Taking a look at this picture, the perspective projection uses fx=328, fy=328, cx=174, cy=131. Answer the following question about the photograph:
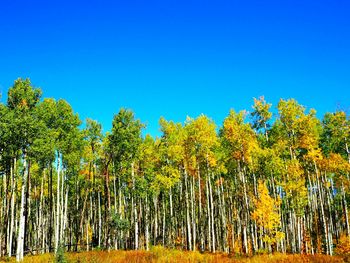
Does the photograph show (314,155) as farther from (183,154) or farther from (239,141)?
(183,154)

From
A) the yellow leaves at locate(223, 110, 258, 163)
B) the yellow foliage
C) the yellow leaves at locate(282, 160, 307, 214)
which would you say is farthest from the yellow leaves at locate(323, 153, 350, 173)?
the yellow foliage

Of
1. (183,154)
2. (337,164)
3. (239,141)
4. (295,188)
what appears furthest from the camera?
(183,154)

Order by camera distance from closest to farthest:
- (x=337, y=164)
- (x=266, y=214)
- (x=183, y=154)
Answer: (x=266, y=214), (x=337, y=164), (x=183, y=154)

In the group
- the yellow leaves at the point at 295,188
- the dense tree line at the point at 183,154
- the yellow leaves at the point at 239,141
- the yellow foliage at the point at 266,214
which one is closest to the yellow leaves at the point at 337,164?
the dense tree line at the point at 183,154

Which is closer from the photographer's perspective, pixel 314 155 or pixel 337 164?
pixel 314 155

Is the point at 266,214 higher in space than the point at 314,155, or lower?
lower

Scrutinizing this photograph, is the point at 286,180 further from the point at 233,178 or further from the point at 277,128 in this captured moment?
the point at 233,178

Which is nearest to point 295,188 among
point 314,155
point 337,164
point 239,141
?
point 314,155

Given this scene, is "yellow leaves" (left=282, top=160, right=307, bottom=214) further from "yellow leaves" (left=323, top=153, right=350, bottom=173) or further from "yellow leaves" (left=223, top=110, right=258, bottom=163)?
"yellow leaves" (left=323, top=153, right=350, bottom=173)

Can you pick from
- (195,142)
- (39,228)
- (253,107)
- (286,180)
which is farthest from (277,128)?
(39,228)

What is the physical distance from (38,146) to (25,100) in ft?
11.2

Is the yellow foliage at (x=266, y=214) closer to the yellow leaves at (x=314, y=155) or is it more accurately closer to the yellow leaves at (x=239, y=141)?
the yellow leaves at (x=239, y=141)

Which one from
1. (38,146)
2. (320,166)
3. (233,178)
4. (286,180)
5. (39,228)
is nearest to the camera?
(38,146)

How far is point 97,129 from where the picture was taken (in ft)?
107
